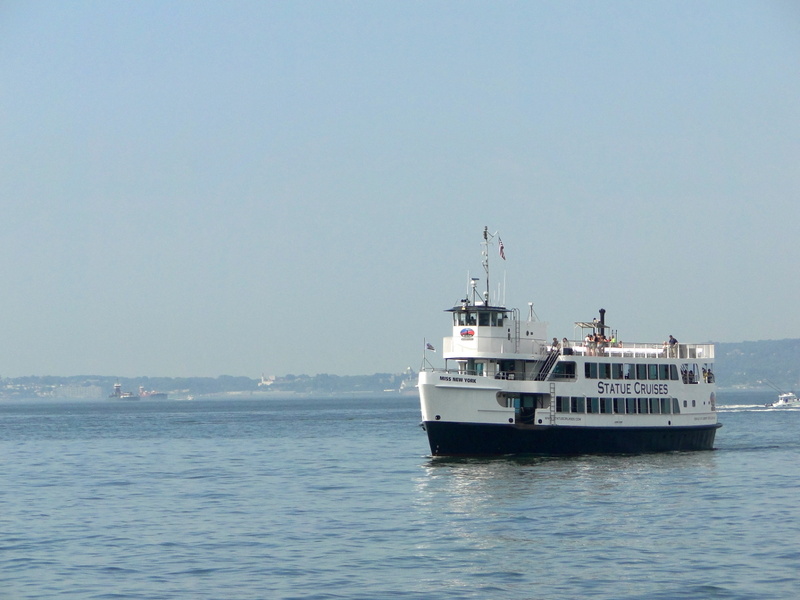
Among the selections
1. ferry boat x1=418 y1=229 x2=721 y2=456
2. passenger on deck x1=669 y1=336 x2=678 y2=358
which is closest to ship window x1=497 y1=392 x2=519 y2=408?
ferry boat x1=418 y1=229 x2=721 y2=456

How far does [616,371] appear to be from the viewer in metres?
55.1

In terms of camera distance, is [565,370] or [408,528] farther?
[565,370]

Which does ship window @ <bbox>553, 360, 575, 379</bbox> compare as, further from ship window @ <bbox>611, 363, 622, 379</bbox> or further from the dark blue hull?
the dark blue hull

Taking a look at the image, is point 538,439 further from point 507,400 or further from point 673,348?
point 673,348

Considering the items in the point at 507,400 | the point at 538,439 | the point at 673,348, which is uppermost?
the point at 673,348

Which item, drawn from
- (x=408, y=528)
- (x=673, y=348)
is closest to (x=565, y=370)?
(x=673, y=348)

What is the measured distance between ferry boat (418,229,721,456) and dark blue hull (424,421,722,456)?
4 centimetres

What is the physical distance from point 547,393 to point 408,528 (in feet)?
65.8

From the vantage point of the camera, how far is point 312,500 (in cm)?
4038

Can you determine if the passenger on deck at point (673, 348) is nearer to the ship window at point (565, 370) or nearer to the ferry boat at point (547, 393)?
the ferry boat at point (547, 393)

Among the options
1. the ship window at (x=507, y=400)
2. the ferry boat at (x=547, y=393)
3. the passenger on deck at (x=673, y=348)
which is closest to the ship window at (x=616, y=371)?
the ferry boat at (x=547, y=393)

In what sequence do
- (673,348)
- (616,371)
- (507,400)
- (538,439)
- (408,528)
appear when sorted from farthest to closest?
(673,348)
(616,371)
(538,439)
(507,400)
(408,528)

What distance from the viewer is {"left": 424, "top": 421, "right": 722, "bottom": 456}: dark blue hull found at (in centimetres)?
5097

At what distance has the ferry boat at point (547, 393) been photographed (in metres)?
50.9
